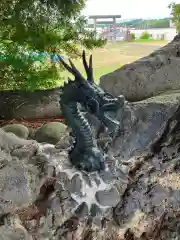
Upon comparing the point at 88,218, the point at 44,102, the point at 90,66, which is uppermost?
the point at 90,66

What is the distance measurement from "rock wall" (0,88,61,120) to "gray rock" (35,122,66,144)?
0.38 meters

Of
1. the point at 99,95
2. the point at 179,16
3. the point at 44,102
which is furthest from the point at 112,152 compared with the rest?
the point at 179,16

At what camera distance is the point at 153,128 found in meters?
0.89

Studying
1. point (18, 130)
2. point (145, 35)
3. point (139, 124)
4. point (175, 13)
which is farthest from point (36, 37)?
point (139, 124)

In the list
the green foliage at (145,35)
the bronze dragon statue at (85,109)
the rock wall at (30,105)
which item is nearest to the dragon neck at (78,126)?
the bronze dragon statue at (85,109)

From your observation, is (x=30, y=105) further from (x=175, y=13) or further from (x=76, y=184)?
(x=76, y=184)

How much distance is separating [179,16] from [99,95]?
1976 mm

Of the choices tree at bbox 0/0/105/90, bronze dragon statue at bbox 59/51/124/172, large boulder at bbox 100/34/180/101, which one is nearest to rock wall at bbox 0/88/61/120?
tree at bbox 0/0/105/90

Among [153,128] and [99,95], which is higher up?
[99,95]

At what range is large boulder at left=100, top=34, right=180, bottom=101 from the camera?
1.66m

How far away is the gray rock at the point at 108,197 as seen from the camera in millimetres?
730

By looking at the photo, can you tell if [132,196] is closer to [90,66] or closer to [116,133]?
[116,133]

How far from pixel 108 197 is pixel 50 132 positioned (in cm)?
124

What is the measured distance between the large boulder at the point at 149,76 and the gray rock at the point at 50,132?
0.33 metres
